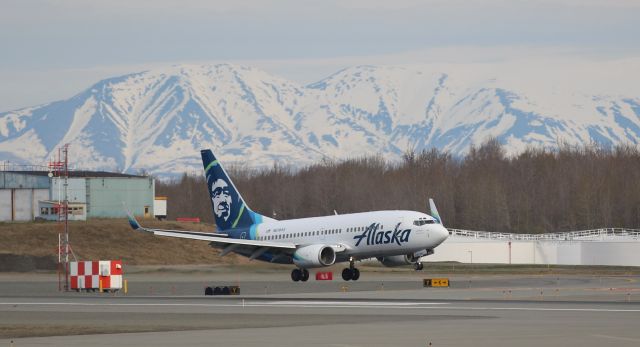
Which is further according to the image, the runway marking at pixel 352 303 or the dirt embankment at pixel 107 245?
the dirt embankment at pixel 107 245

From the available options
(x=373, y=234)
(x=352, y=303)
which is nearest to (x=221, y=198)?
(x=373, y=234)

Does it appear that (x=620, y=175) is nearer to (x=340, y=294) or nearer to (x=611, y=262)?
(x=611, y=262)

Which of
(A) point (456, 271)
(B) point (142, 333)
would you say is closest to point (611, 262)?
(A) point (456, 271)

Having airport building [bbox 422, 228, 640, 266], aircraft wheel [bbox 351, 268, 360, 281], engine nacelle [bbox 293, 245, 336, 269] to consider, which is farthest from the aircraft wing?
airport building [bbox 422, 228, 640, 266]

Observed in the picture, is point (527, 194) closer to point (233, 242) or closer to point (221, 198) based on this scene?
point (221, 198)

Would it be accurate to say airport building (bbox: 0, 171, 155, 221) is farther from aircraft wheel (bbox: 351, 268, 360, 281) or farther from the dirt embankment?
aircraft wheel (bbox: 351, 268, 360, 281)

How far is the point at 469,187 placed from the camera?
176000mm

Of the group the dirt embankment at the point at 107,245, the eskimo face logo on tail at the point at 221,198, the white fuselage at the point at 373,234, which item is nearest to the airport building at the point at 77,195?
the dirt embankment at the point at 107,245

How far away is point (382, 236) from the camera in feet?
237

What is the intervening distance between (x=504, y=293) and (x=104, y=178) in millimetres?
98368

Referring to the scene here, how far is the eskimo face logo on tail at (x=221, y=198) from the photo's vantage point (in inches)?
3177

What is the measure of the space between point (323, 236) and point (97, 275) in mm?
14970

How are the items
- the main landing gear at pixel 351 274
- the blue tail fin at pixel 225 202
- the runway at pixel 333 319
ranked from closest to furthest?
1. the runway at pixel 333 319
2. the main landing gear at pixel 351 274
3. the blue tail fin at pixel 225 202

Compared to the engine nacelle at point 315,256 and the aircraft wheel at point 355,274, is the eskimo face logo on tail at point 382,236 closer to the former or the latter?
the aircraft wheel at point 355,274
